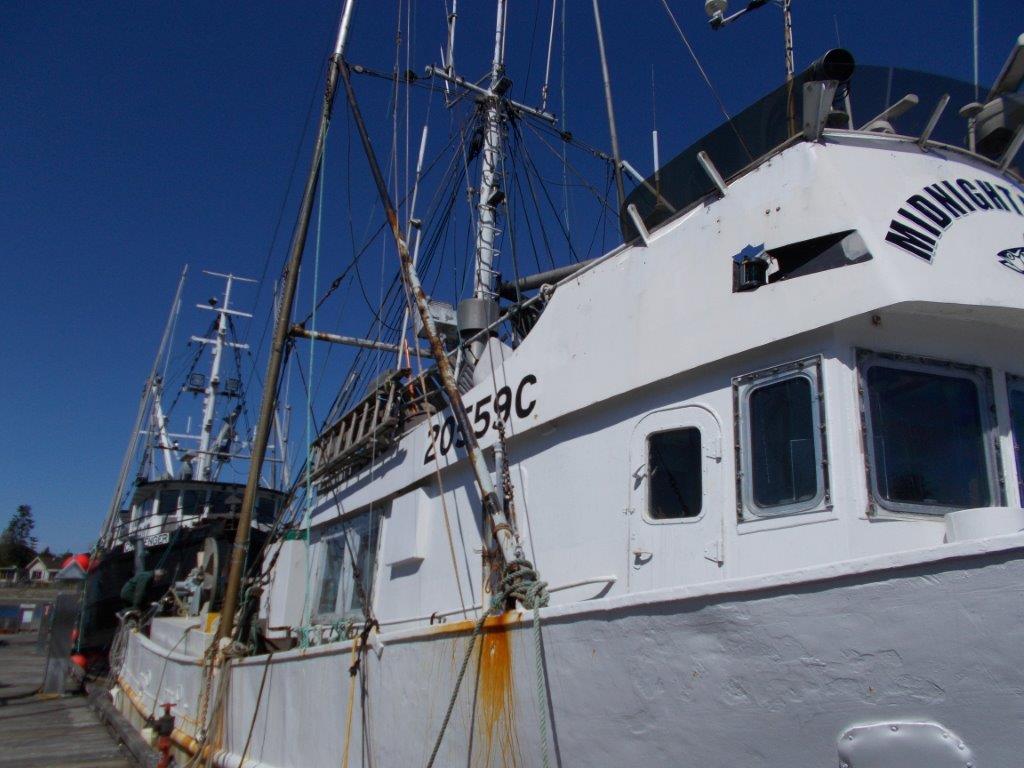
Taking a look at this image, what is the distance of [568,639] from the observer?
3422mm

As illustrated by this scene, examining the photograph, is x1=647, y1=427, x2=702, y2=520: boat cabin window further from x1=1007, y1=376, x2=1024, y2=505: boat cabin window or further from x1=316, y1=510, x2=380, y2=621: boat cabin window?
x1=316, y1=510, x2=380, y2=621: boat cabin window

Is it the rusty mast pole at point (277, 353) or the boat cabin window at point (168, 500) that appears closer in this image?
the rusty mast pole at point (277, 353)

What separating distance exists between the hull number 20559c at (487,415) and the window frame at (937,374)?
2.31m

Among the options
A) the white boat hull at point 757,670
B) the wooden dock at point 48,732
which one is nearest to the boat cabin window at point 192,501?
the wooden dock at point 48,732

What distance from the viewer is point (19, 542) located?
104188 mm

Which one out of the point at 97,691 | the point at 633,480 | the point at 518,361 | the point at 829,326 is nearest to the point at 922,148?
the point at 829,326

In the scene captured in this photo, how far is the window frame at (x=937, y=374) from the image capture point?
3.52m

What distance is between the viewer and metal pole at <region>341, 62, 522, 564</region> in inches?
181

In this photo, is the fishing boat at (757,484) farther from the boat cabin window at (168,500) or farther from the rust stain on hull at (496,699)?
the boat cabin window at (168,500)

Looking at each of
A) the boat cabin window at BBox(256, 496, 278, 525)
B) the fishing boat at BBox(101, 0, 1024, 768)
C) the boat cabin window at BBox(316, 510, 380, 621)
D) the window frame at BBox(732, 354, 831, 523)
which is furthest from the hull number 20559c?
the boat cabin window at BBox(256, 496, 278, 525)

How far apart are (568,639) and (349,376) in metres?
7.77

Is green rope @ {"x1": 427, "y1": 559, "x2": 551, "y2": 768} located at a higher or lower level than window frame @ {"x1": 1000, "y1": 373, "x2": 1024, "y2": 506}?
lower

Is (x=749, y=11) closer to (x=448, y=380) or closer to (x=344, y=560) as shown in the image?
(x=448, y=380)

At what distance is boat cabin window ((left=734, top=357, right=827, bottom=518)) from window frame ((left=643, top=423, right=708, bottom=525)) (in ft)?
0.76
